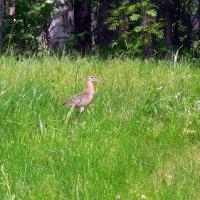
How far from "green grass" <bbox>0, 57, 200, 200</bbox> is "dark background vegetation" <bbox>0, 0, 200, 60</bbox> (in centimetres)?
443

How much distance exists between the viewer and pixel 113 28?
12961 millimetres

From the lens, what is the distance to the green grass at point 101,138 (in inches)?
200

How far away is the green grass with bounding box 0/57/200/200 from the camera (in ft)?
16.6

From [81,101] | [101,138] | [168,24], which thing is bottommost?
[101,138]

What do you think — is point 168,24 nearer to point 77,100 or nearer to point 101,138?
point 77,100

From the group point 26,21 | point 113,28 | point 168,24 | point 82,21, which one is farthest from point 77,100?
point 82,21

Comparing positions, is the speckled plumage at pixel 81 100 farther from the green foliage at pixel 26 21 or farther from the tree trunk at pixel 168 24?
the tree trunk at pixel 168 24

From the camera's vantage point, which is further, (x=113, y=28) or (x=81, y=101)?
(x=113, y=28)

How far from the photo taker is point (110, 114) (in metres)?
6.38

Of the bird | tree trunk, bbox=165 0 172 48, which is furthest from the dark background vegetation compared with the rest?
the bird

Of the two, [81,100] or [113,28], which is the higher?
[113,28]

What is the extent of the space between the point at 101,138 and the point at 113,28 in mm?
7346

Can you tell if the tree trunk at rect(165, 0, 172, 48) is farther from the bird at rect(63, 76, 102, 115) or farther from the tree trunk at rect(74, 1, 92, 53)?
the bird at rect(63, 76, 102, 115)

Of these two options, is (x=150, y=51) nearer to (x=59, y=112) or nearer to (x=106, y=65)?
(x=106, y=65)
